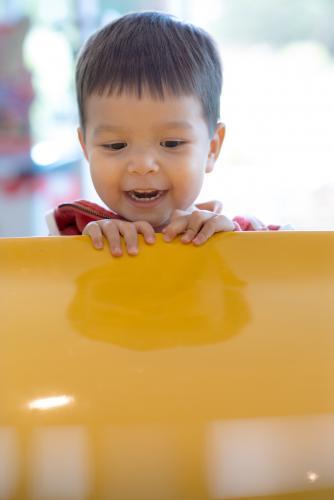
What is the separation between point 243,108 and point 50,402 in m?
2.20

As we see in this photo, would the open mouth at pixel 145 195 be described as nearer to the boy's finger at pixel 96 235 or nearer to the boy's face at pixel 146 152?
A: the boy's face at pixel 146 152

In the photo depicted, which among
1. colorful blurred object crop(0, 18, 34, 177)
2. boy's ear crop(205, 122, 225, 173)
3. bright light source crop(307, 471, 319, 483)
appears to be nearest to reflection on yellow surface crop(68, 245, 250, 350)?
bright light source crop(307, 471, 319, 483)

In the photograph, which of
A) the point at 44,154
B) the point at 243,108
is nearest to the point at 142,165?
the point at 44,154

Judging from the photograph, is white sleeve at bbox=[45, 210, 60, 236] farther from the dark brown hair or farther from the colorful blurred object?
the colorful blurred object

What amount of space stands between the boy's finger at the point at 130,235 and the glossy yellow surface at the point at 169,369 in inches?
0.5

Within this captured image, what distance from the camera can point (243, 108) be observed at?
2654 mm

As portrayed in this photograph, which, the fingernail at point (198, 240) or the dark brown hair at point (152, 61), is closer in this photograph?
the fingernail at point (198, 240)

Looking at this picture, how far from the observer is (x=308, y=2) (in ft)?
8.55

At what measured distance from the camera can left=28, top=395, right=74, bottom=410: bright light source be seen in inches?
23.0

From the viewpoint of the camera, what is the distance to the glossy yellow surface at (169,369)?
565 millimetres

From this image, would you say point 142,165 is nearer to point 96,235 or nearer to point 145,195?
point 145,195

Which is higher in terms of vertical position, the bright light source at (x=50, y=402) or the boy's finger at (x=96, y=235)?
the boy's finger at (x=96, y=235)

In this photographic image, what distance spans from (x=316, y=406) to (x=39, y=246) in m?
0.29

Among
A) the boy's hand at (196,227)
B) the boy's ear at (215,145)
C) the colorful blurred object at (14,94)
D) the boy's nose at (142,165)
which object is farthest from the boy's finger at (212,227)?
the colorful blurred object at (14,94)
